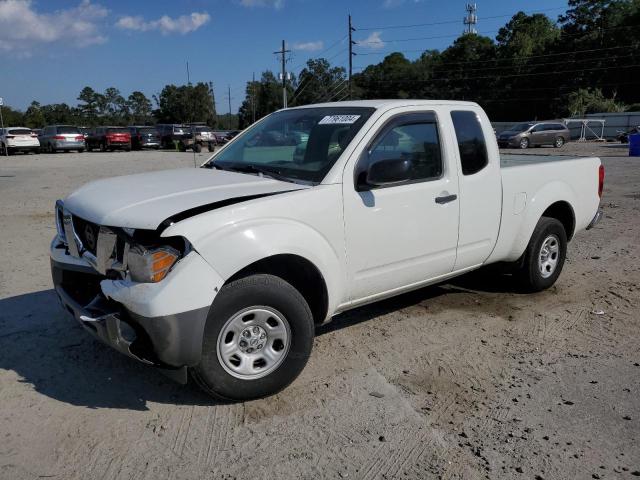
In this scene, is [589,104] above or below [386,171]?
above

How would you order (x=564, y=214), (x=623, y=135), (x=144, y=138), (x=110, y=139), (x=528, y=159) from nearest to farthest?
1. (x=564, y=214)
2. (x=528, y=159)
3. (x=623, y=135)
4. (x=110, y=139)
5. (x=144, y=138)

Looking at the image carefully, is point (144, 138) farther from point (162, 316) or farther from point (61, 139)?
point (162, 316)

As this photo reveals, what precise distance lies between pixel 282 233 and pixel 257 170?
102 cm

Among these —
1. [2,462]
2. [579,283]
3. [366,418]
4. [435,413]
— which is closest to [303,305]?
[366,418]

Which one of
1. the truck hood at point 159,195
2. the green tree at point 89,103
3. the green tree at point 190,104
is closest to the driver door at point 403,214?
the truck hood at point 159,195

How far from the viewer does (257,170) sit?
4215mm

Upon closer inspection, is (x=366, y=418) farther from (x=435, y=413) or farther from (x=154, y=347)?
(x=154, y=347)

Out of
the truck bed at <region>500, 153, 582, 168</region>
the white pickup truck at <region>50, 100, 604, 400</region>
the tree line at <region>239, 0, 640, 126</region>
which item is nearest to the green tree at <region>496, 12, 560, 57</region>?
the tree line at <region>239, 0, 640, 126</region>

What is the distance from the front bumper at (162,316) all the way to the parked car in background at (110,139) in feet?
123

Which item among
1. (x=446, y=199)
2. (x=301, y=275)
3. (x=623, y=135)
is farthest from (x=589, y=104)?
(x=301, y=275)

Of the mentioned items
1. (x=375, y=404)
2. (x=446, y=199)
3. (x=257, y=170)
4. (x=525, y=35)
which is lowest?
(x=375, y=404)

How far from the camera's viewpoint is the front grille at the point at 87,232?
11.3 feet

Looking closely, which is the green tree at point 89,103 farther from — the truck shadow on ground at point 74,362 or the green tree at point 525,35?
the truck shadow on ground at point 74,362

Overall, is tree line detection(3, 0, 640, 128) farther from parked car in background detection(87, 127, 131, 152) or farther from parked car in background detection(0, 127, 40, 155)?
parked car in background detection(0, 127, 40, 155)
